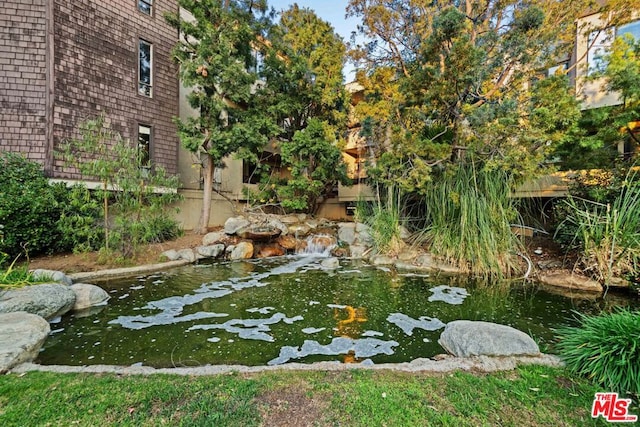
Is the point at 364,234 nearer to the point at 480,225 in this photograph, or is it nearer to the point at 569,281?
the point at 480,225

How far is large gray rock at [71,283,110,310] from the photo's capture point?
455 centimetres

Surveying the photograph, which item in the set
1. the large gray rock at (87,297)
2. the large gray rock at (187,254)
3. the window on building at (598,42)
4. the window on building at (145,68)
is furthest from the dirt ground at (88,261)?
the window on building at (598,42)

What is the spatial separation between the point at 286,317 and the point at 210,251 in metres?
5.09

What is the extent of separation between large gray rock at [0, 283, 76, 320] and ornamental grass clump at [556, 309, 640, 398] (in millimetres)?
6199

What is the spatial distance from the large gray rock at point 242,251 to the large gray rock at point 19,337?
537 cm

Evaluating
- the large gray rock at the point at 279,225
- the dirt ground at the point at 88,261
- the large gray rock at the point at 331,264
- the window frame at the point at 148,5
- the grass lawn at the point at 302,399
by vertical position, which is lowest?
the large gray rock at the point at 331,264

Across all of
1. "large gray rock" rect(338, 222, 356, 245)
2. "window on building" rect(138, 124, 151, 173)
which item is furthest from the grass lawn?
"window on building" rect(138, 124, 151, 173)

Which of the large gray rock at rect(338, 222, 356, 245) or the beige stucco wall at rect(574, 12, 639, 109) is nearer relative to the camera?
the beige stucco wall at rect(574, 12, 639, 109)

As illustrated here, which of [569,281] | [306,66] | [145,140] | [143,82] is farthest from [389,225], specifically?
[143,82]

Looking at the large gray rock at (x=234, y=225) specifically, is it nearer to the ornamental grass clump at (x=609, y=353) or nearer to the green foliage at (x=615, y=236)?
the ornamental grass clump at (x=609, y=353)

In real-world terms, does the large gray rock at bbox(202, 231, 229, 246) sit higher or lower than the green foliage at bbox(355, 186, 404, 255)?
lower

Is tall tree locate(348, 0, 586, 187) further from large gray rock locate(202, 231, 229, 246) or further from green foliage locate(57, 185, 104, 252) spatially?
green foliage locate(57, 185, 104, 252)

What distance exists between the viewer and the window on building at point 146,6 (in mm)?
10148

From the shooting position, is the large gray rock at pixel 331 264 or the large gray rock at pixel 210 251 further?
the large gray rock at pixel 210 251
